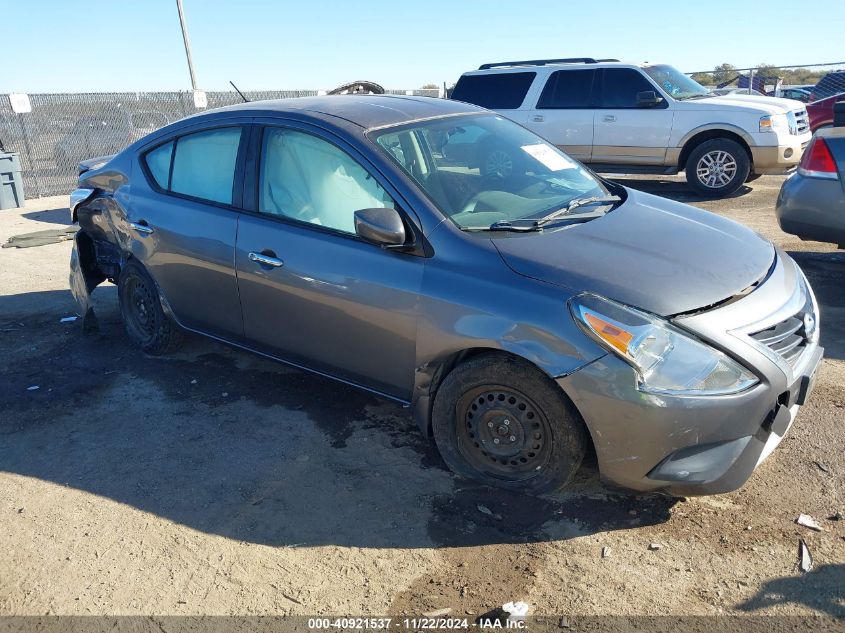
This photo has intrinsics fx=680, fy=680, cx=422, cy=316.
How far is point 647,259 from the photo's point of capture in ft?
10.1

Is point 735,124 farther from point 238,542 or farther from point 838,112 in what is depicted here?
point 238,542

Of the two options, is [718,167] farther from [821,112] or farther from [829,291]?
[821,112]

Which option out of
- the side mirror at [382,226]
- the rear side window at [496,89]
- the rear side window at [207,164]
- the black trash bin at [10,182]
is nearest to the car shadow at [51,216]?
the black trash bin at [10,182]

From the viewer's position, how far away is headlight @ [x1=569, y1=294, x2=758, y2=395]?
2676 millimetres

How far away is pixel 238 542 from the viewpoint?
301 cm

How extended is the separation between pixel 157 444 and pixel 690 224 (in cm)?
317

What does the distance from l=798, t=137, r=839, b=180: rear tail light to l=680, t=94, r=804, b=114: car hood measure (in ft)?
14.9

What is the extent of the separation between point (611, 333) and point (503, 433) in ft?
2.37

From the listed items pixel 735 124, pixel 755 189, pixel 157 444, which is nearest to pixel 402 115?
pixel 157 444

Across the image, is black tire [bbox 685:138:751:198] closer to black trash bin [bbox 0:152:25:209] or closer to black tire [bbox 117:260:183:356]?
black tire [bbox 117:260:183:356]

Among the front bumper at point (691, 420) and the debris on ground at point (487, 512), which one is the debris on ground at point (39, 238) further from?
the front bumper at point (691, 420)

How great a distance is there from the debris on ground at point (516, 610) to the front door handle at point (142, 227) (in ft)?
10.8

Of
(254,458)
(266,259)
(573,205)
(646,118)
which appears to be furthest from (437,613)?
(646,118)

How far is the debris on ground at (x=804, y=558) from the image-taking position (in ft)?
8.80
